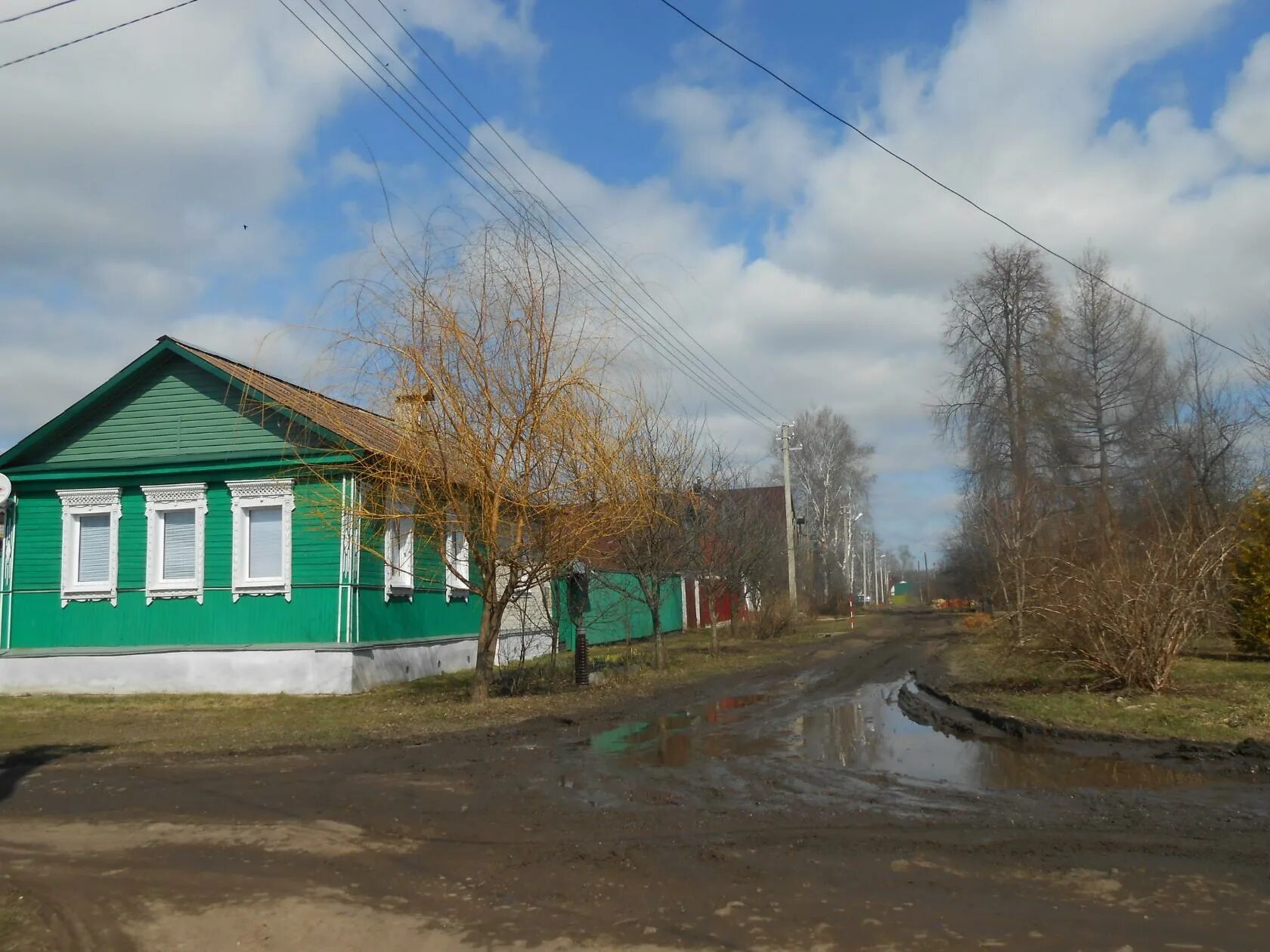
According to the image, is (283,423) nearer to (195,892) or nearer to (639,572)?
(639,572)

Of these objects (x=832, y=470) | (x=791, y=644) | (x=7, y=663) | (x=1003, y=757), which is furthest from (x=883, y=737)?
(x=832, y=470)

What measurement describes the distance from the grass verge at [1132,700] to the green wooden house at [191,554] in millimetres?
9014

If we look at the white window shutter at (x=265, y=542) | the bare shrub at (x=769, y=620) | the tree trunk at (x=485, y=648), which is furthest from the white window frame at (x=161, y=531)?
the bare shrub at (x=769, y=620)

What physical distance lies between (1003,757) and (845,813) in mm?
3459

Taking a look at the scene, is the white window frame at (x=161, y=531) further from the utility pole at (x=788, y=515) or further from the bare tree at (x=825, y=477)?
the bare tree at (x=825, y=477)

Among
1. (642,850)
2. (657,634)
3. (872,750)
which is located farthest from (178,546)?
(642,850)

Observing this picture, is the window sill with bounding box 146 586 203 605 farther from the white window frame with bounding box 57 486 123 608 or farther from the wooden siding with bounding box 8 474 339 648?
the white window frame with bounding box 57 486 123 608

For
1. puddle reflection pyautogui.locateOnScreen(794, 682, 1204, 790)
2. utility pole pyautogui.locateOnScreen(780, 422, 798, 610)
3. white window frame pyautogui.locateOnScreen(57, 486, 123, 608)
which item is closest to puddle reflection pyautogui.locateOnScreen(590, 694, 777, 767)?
puddle reflection pyautogui.locateOnScreen(794, 682, 1204, 790)

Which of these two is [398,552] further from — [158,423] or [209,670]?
[158,423]

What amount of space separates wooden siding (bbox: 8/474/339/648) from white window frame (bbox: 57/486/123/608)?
10 centimetres

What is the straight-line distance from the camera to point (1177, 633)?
13852mm

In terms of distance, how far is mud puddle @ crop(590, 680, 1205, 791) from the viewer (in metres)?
9.48

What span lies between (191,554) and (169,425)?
2500mm

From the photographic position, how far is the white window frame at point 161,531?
18797mm
